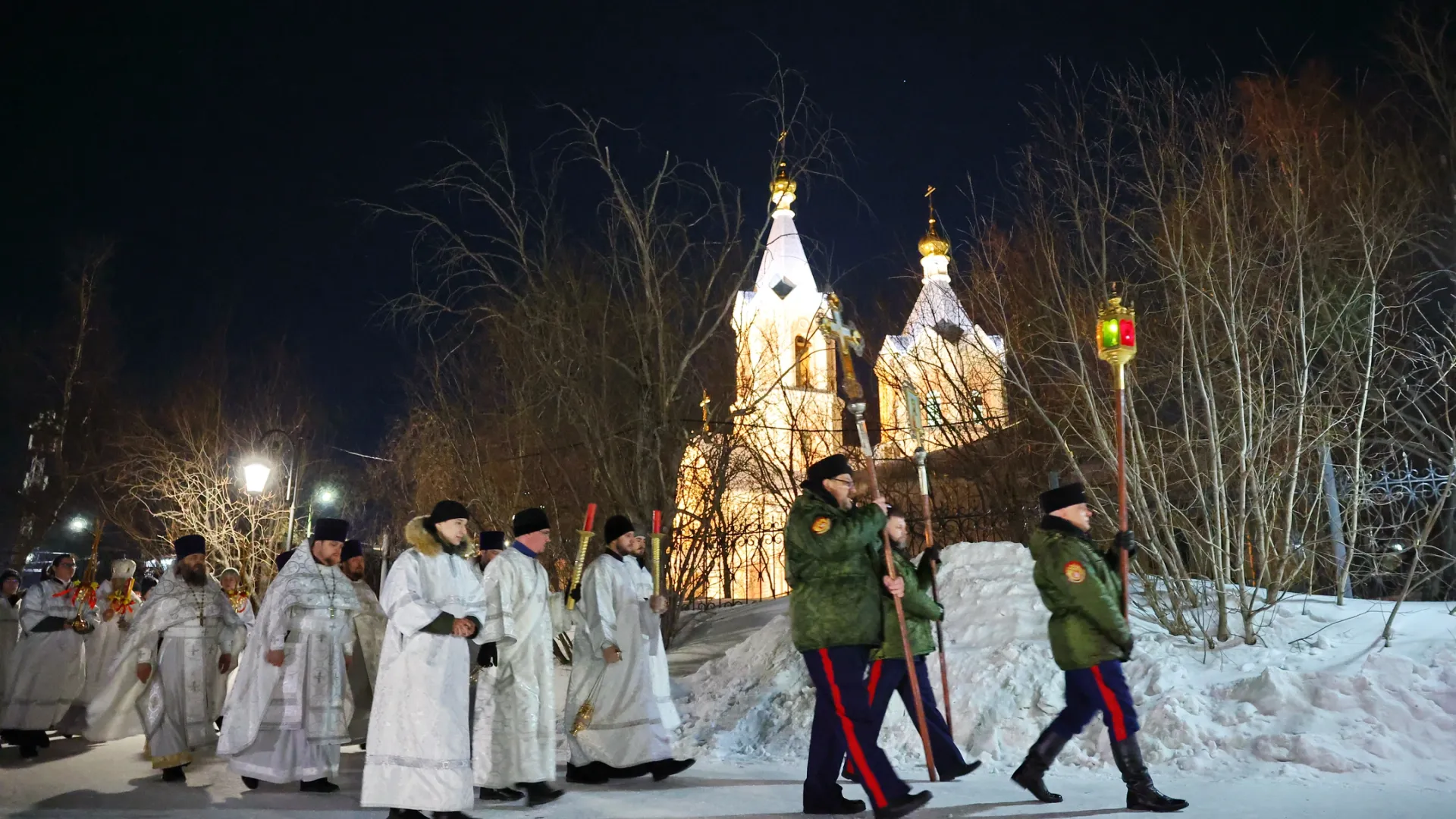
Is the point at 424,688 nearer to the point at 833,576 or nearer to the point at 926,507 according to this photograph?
the point at 833,576

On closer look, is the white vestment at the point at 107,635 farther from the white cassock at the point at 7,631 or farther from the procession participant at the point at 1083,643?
the procession participant at the point at 1083,643

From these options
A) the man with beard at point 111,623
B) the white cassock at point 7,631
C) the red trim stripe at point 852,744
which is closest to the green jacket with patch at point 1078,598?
the red trim stripe at point 852,744

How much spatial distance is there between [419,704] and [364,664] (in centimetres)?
409

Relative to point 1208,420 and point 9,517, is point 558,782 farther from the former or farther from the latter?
point 9,517

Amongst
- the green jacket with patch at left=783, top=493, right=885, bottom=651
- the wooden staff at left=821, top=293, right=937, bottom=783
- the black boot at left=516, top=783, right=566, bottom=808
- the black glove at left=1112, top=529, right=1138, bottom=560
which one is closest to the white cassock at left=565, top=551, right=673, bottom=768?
the black boot at left=516, top=783, right=566, bottom=808

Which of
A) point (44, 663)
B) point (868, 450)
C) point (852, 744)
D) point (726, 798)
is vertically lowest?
point (726, 798)

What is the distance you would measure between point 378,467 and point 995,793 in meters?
34.1

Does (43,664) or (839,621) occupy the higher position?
(43,664)

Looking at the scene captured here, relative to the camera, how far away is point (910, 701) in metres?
7.23

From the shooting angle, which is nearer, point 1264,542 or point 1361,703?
point 1361,703

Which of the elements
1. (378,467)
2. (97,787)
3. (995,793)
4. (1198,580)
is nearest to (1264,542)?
(1198,580)

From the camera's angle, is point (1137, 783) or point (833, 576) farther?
point (833, 576)

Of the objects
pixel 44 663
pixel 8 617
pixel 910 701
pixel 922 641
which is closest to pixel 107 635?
pixel 8 617

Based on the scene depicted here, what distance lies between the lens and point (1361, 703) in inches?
280
